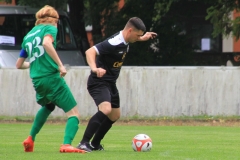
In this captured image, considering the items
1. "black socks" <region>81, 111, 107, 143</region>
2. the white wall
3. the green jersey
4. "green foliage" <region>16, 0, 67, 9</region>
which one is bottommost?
the white wall

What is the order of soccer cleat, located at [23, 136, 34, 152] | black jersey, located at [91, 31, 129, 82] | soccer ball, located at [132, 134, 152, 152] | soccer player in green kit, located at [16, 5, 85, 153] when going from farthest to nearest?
soccer ball, located at [132, 134, 152, 152] < black jersey, located at [91, 31, 129, 82] < soccer cleat, located at [23, 136, 34, 152] < soccer player in green kit, located at [16, 5, 85, 153]

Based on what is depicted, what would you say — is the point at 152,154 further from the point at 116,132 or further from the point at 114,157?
the point at 116,132

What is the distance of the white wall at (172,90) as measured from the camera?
1847 centimetres

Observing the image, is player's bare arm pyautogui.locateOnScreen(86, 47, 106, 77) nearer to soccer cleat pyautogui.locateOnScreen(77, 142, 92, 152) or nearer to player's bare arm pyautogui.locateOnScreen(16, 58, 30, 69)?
player's bare arm pyautogui.locateOnScreen(16, 58, 30, 69)

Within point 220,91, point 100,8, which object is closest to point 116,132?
point 220,91

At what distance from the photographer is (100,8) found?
72.4ft

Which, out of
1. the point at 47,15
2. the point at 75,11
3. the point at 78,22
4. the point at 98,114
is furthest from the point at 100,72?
the point at 78,22

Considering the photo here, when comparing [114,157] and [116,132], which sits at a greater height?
[114,157]

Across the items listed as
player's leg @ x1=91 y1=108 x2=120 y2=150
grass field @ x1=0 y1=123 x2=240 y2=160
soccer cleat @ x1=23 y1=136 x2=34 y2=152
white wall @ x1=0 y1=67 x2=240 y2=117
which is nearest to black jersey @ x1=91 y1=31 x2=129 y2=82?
player's leg @ x1=91 y1=108 x2=120 y2=150

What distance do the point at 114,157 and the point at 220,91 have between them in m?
10.1

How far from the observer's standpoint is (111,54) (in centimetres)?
958

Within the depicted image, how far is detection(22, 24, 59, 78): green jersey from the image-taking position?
9.18 m

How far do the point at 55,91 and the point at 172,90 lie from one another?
31.7 feet

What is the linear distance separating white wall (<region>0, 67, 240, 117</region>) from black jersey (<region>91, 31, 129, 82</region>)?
901 cm
